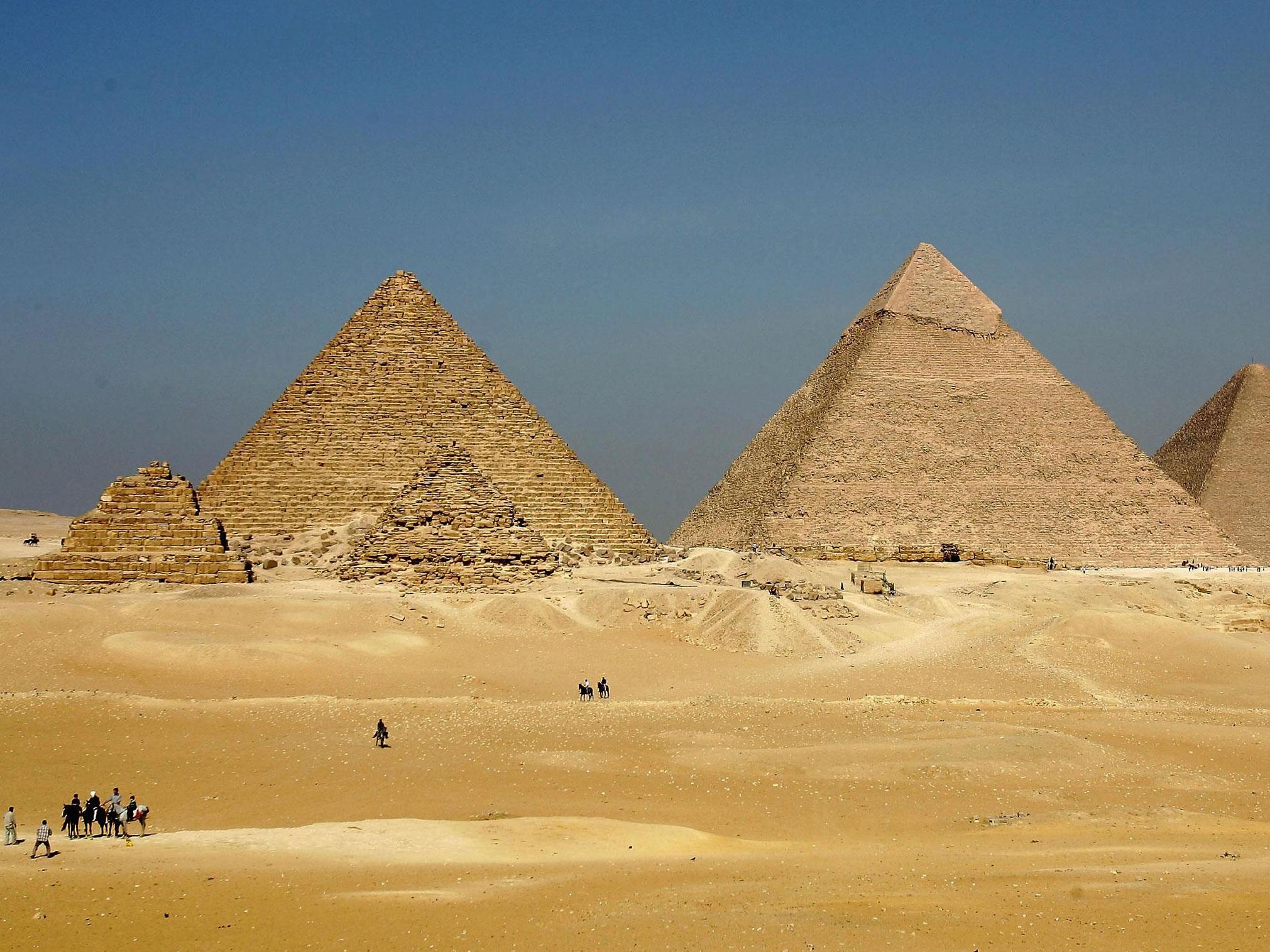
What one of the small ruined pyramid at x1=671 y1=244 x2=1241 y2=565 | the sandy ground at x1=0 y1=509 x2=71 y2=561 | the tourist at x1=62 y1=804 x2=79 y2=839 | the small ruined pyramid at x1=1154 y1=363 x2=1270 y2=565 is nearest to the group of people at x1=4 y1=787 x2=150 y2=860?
the tourist at x1=62 y1=804 x2=79 y2=839

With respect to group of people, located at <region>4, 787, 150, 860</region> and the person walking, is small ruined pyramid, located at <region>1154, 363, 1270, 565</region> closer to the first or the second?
group of people, located at <region>4, 787, 150, 860</region>

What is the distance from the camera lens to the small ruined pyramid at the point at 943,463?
126ft

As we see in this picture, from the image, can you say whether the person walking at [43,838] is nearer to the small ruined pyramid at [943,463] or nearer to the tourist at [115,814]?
the tourist at [115,814]

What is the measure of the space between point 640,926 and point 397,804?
144 inches

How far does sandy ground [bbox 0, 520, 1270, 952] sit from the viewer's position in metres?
6.76

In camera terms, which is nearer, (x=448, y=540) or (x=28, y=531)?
(x=448, y=540)

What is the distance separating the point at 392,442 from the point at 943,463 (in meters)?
20.5

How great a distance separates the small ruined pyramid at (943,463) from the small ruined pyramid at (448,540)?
1658 centimetres

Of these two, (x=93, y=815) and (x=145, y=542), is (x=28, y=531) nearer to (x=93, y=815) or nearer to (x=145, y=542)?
(x=145, y=542)

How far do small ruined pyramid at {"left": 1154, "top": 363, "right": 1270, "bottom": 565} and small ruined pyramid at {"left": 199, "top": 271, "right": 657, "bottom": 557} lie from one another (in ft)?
86.1

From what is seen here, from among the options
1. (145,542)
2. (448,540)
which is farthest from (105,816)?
(448,540)

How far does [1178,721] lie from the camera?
45.4 feet

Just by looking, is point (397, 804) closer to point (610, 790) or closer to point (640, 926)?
point (610, 790)

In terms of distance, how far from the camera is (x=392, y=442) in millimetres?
25562
